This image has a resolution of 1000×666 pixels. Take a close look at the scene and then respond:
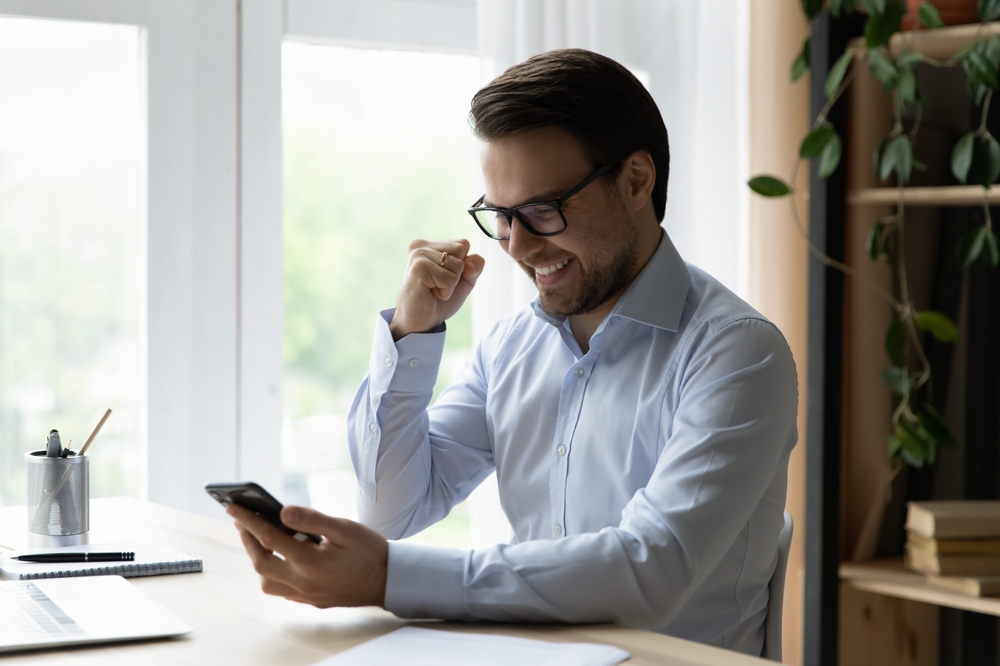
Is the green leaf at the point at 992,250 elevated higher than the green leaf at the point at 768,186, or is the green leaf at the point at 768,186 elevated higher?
the green leaf at the point at 768,186

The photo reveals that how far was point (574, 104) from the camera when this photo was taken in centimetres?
148

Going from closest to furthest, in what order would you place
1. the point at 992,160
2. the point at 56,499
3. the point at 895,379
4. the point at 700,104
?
the point at 56,499
the point at 992,160
the point at 895,379
the point at 700,104

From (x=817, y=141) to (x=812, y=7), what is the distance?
0.30 meters

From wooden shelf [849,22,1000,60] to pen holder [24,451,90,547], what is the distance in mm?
1899

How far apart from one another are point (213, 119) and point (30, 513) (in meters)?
1.18

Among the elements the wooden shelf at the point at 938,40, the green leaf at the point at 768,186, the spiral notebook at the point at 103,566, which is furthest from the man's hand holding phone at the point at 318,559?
the wooden shelf at the point at 938,40

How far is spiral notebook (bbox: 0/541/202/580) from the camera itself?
4.24 ft

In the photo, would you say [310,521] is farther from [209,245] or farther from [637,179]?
[209,245]

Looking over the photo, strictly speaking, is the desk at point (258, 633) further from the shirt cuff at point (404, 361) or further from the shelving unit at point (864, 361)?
the shelving unit at point (864, 361)

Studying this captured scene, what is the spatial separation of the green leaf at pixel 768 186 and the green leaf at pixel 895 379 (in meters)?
0.50

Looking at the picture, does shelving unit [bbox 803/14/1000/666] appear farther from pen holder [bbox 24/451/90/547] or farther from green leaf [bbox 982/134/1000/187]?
pen holder [bbox 24/451/90/547]

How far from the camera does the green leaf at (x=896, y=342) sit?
7.83 ft

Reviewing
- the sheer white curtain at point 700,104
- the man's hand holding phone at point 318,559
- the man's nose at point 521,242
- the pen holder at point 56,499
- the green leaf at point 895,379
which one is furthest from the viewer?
the sheer white curtain at point 700,104

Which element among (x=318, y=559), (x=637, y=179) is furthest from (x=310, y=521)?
(x=637, y=179)
